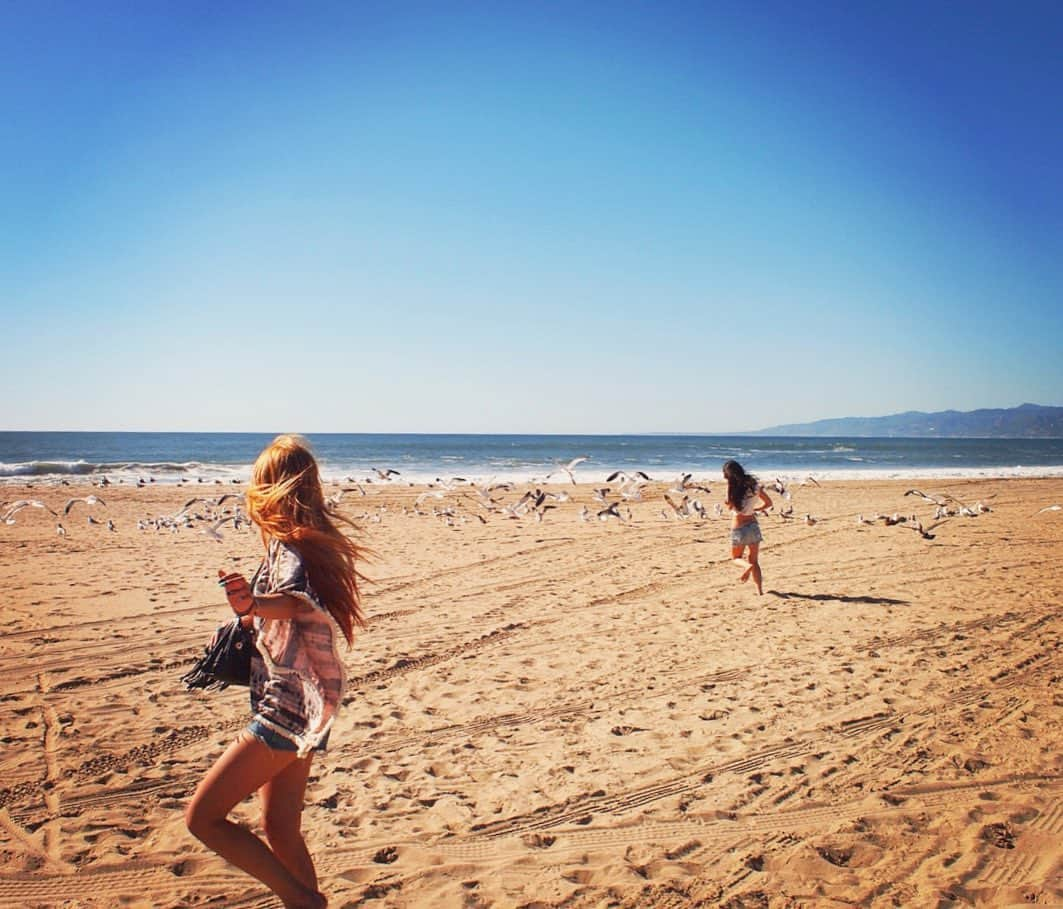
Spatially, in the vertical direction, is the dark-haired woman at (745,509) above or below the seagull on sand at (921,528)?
above

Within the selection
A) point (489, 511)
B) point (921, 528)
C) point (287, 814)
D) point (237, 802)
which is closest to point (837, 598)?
point (921, 528)

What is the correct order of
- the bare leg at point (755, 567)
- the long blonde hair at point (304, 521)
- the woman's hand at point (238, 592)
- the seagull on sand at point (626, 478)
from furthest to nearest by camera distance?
the seagull on sand at point (626, 478), the bare leg at point (755, 567), the long blonde hair at point (304, 521), the woman's hand at point (238, 592)

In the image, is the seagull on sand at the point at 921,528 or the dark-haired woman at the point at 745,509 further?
the seagull on sand at the point at 921,528

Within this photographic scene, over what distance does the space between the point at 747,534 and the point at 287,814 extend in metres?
7.27

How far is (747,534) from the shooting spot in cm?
865

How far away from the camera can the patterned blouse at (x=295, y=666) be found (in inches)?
88.0

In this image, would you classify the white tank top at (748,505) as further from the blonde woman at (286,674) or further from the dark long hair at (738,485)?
the blonde woman at (286,674)

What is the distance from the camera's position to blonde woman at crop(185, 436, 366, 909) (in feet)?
7.21

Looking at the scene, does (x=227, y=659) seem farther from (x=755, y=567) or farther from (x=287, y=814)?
(x=755, y=567)

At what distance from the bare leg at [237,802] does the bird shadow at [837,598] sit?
7242 mm

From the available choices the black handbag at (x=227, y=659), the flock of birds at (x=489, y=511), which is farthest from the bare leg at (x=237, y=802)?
the flock of birds at (x=489, y=511)

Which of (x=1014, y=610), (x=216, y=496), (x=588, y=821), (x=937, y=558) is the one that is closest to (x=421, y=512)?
(x=216, y=496)

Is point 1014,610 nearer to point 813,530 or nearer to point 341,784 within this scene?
point 813,530

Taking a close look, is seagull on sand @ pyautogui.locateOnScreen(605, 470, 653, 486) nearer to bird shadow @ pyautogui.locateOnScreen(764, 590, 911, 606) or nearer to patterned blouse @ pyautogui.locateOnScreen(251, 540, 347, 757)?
bird shadow @ pyautogui.locateOnScreen(764, 590, 911, 606)
